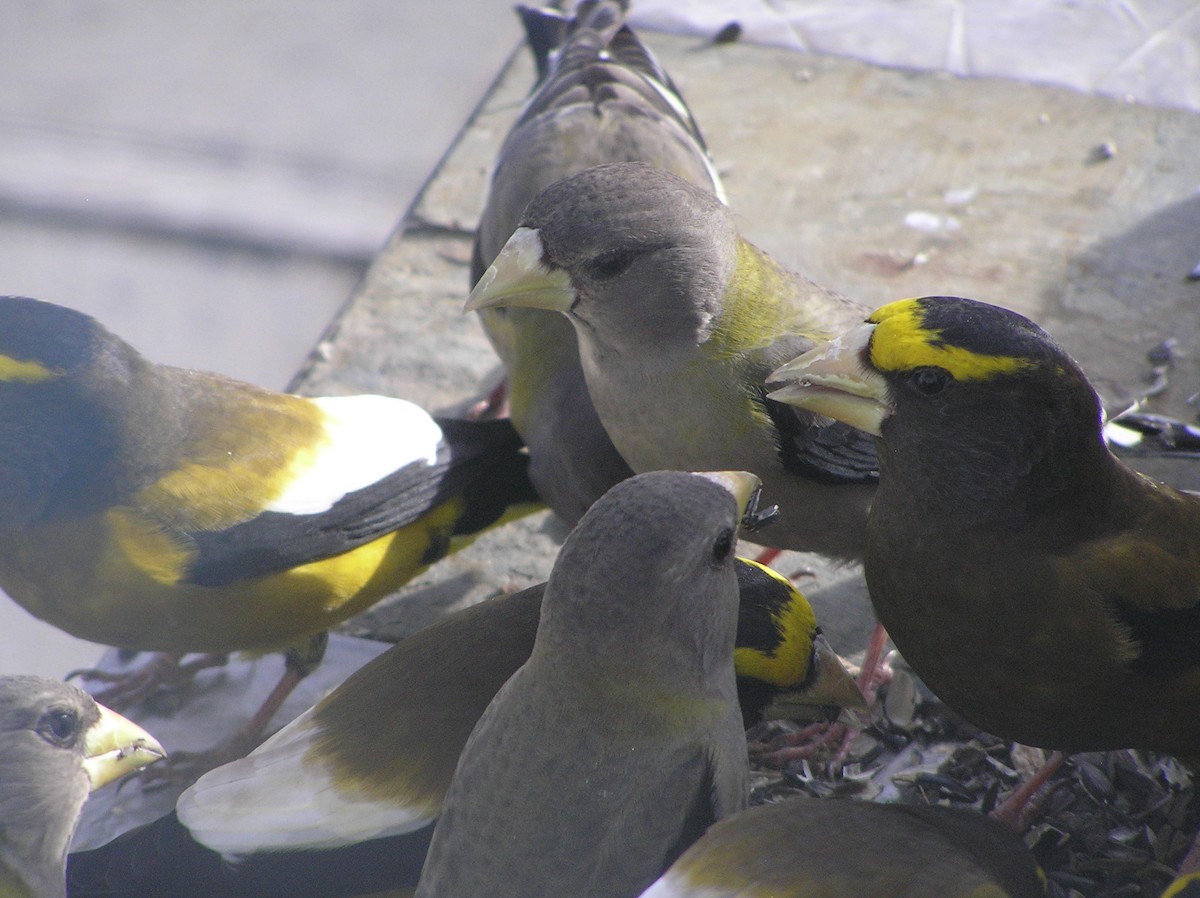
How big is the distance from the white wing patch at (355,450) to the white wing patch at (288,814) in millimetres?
754

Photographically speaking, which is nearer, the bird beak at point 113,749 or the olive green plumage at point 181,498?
the bird beak at point 113,749

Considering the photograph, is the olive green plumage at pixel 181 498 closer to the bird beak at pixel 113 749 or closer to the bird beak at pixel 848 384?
the bird beak at pixel 113 749

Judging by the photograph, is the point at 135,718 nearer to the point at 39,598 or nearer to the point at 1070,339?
the point at 39,598

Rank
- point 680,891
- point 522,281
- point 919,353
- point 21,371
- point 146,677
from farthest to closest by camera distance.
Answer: point 146,677, point 522,281, point 21,371, point 919,353, point 680,891

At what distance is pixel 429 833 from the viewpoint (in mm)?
2332

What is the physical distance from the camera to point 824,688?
2586 mm

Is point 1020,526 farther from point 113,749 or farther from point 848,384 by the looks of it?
point 113,749

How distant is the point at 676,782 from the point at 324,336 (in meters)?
2.72

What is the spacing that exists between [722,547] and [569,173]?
1.76m

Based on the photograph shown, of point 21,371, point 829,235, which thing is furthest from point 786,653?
point 829,235

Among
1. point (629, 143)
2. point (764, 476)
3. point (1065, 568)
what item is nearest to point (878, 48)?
point (629, 143)

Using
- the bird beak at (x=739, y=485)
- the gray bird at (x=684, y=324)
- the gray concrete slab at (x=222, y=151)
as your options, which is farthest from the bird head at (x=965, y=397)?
the gray concrete slab at (x=222, y=151)

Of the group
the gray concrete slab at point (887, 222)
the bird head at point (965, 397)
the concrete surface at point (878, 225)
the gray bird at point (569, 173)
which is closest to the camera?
the bird head at point (965, 397)

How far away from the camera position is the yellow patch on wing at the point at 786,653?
251 cm
